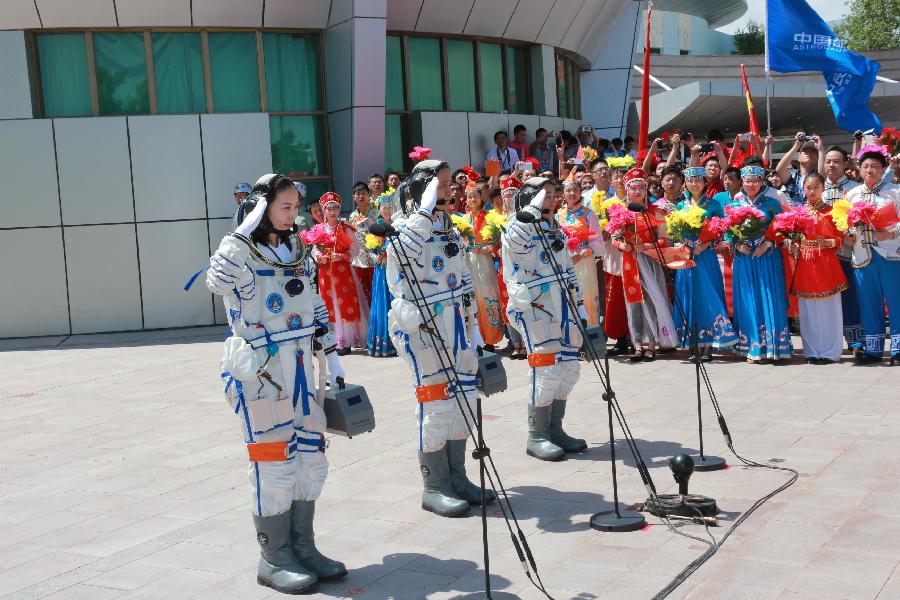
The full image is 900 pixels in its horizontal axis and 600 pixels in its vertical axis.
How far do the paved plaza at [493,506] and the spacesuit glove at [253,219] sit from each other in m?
1.93

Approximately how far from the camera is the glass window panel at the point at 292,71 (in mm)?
17672

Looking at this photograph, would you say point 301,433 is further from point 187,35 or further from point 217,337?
point 187,35

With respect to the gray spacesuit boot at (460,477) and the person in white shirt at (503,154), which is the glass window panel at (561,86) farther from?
the gray spacesuit boot at (460,477)

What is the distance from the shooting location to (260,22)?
17234 millimetres

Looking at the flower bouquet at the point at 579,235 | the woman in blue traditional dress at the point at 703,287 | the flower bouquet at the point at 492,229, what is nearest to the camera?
the flower bouquet at the point at 579,235

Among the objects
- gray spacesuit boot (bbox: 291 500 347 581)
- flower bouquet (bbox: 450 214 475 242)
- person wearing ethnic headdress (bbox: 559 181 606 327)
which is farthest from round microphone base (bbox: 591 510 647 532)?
flower bouquet (bbox: 450 214 475 242)

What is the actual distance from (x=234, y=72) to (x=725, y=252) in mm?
9775

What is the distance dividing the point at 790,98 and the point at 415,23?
18.7 meters

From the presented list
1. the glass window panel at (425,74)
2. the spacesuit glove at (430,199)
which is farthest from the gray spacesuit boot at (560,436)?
the glass window panel at (425,74)

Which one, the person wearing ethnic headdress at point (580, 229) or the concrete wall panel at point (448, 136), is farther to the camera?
the concrete wall panel at point (448, 136)

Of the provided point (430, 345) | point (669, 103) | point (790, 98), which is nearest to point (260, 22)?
point (430, 345)

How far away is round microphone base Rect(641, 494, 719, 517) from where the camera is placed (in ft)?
19.7

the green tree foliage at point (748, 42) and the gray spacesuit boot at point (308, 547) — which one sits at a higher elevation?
the green tree foliage at point (748, 42)

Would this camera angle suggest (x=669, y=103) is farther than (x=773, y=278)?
Yes
